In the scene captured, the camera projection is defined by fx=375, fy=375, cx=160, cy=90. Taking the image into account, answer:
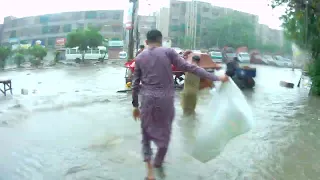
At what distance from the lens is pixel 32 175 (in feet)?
13.9

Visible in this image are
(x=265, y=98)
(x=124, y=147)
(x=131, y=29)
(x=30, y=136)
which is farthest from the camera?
(x=131, y=29)

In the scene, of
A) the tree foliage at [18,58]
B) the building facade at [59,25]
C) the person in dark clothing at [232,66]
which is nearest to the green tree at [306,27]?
the person in dark clothing at [232,66]

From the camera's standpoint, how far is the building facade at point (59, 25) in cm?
7588

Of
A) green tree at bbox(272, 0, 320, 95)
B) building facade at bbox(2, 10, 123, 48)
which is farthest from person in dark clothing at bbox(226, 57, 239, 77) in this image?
building facade at bbox(2, 10, 123, 48)

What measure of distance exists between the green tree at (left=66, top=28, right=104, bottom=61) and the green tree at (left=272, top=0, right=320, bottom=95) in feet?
104

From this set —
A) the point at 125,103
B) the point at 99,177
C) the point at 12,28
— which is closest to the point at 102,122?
the point at 125,103

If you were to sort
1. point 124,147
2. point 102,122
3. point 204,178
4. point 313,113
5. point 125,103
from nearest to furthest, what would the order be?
point 204,178 < point 124,147 < point 102,122 < point 313,113 < point 125,103

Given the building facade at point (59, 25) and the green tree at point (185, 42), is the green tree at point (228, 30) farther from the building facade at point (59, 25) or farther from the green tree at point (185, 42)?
the building facade at point (59, 25)

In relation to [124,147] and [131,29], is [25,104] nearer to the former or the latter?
[124,147]

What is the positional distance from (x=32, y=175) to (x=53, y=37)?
7722 centimetres

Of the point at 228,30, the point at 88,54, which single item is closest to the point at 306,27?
the point at 88,54

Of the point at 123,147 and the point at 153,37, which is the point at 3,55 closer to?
the point at 123,147

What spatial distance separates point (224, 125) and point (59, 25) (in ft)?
258

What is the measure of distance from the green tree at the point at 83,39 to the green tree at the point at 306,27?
3170 cm
